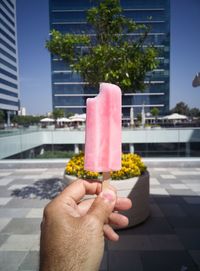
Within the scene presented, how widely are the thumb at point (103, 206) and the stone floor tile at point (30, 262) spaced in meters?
2.67

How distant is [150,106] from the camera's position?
91.6m

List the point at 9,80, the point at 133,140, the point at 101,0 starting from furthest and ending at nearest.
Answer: the point at 9,80, the point at 133,140, the point at 101,0

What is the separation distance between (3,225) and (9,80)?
360ft

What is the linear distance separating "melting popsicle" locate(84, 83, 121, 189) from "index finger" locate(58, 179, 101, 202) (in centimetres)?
20

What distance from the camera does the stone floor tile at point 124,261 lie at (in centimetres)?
392

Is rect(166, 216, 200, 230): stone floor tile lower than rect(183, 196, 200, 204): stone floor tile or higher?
higher

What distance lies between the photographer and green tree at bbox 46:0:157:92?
17.0 ft

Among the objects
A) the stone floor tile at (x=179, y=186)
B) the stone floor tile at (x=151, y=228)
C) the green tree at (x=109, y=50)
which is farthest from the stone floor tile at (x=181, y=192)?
the green tree at (x=109, y=50)

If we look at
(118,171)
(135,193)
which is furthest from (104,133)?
(135,193)

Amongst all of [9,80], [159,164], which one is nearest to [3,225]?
[159,164]

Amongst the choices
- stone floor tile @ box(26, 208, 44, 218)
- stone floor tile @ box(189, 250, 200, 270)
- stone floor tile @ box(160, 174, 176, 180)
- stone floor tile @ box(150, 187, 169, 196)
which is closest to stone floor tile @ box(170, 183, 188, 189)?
stone floor tile @ box(150, 187, 169, 196)

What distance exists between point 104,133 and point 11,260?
3217mm

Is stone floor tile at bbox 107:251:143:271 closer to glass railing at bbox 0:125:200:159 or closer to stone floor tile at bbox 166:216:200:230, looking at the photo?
stone floor tile at bbox 166:216:200:230

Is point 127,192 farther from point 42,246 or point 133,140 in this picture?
point 133,140
